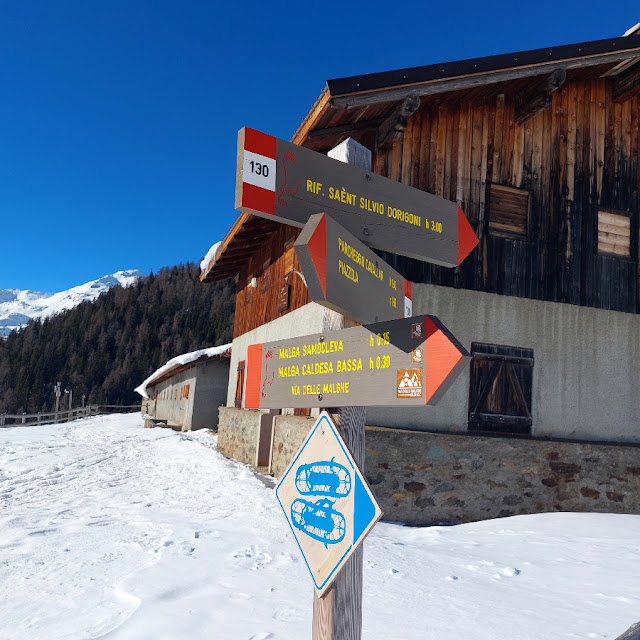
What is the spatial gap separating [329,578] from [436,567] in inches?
118

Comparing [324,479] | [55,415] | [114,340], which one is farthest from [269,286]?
[114,340]

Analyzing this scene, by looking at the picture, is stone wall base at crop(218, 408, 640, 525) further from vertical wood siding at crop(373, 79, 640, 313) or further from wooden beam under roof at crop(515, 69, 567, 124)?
wooden beam under roof at crop(515, 69, 567, 124)

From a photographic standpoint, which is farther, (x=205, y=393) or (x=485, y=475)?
(x=205, y=393)

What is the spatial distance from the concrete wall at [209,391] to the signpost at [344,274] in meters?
16.4

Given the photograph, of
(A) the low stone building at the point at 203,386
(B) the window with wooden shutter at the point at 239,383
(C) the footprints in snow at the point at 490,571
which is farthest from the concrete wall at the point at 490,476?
(A) the low stone building at the point at 203,386

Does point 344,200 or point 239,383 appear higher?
point 344,200

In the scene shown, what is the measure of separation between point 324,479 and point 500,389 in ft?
20.6

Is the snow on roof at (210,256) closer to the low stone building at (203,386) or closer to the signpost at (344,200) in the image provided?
the low stone building at (203,386)

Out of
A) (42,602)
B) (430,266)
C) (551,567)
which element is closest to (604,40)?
(430,266)

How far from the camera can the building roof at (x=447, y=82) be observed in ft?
21.7

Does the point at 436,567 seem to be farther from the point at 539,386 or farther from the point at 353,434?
the point at 539,386

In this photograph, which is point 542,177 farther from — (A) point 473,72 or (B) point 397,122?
(B) point 397,122

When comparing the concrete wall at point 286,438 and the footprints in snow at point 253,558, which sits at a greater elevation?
the concrete wall at point 286,438

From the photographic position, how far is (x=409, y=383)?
2.17 m
